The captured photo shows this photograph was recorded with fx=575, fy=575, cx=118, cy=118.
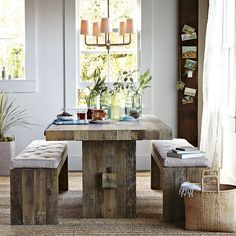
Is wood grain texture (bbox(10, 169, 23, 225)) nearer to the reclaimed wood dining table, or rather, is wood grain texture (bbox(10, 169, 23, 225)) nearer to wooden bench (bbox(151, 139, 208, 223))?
the reclaimed wood dining table

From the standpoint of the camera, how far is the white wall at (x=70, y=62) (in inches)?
276

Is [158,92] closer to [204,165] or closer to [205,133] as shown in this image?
[205,133]

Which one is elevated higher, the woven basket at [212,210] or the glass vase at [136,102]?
the glass vase at [136,102]

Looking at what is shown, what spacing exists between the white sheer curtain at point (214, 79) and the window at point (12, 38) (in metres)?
2.31

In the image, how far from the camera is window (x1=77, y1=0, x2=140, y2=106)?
7.14 metres

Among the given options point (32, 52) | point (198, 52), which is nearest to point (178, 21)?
A: point (198, 52)

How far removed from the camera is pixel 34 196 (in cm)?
450

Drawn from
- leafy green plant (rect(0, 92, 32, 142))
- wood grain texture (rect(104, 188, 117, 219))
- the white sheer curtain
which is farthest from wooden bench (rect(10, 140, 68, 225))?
leafy green plant (rect(0, 92, 32, 142))

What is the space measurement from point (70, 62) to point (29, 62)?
1.63 ft

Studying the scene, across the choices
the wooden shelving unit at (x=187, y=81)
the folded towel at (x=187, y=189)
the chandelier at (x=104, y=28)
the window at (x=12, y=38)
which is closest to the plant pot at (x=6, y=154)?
the window at (x=12, y=38)

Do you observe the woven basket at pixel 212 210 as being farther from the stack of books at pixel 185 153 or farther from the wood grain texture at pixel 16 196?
the wood grain texture at pixel 16 196

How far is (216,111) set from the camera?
20.1 ft

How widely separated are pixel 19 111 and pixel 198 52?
90.9 inches

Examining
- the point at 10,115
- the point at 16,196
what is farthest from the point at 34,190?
the point at 10,115
